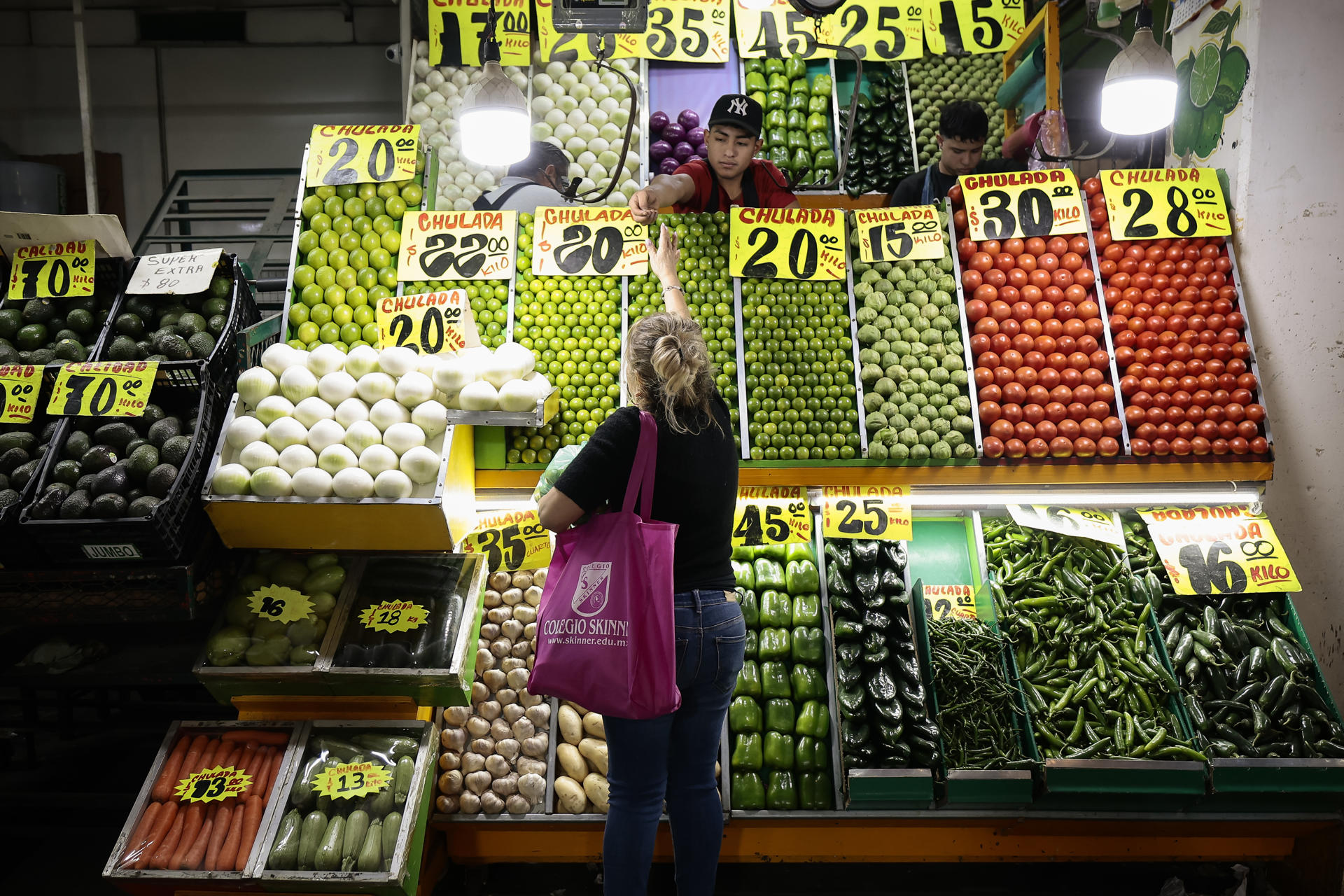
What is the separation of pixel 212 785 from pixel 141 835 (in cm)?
24

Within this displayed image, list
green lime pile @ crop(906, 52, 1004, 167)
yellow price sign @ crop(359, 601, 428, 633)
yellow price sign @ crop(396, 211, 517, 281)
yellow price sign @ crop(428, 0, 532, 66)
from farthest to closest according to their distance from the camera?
green lime pile @ crop(906, 52, 1004, 167), yellow price sign @ crop(428, 0, 532, 66), yellow price sign @ crop(396, 211, 517, 281), yellow price sign @ crop(359, 601, 428, 633)

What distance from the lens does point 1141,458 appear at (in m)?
3.65

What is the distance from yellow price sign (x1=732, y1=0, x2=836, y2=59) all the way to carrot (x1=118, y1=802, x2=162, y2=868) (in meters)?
5.73

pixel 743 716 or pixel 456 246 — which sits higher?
pixel 456 246

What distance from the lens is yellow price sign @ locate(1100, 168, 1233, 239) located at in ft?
13.0

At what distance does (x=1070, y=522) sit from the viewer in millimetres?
3617

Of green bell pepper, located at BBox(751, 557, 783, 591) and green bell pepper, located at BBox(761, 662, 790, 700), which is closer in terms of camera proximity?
green bell pepper, located at BBox(761, 662, 790, 700)

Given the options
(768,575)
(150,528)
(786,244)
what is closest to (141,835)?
(150,528)

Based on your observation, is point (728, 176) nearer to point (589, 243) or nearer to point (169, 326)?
point (589, 243)

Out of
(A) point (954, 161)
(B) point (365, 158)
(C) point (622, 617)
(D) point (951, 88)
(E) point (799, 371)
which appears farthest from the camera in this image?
(D) point (951, 88)

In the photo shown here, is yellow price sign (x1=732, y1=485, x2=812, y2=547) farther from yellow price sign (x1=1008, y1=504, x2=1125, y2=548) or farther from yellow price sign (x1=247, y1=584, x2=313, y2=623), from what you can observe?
yellow price sign (x1=247, y1=584, x2=313, y2=623)

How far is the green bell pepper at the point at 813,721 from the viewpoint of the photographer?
3283 millimetres

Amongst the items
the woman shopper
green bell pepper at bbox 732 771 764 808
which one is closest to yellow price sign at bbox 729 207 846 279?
the woman shopper

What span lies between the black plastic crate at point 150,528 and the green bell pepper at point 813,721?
2.28 meters
